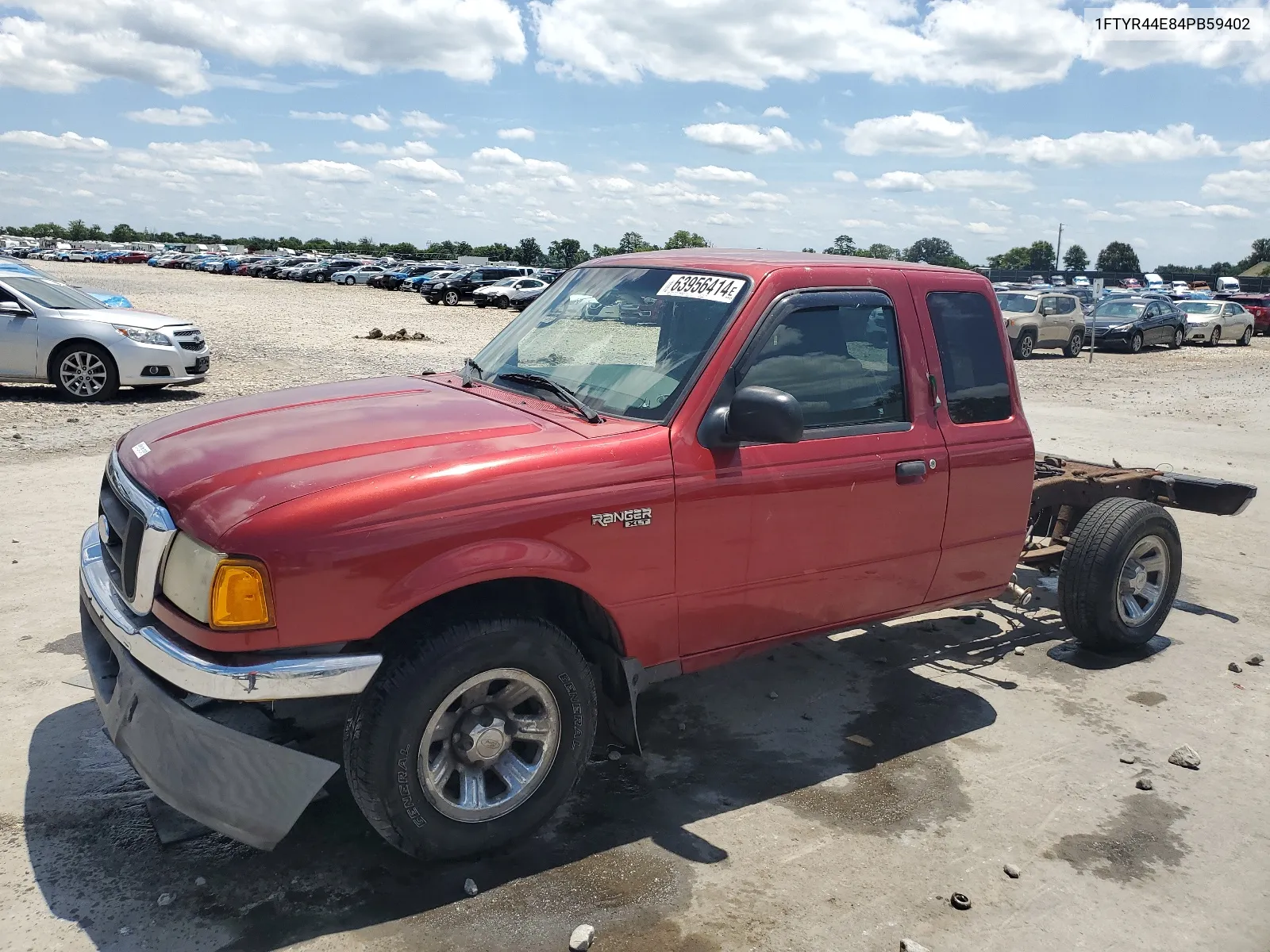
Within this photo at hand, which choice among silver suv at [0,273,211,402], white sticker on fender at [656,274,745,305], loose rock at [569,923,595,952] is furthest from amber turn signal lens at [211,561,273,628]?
silver suv at [0,273,211,402]

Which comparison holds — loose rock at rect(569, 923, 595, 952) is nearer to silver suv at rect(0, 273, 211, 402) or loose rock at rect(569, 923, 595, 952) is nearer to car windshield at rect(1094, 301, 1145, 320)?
silver suv at rect(0, 273, 211, 402)

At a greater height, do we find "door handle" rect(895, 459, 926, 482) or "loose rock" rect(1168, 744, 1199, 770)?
"door handle" rect(895, 459, 926, 482)

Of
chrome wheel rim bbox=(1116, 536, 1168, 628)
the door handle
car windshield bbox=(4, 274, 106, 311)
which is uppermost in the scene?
car windshield bbox=(4, 274, 106, 311)

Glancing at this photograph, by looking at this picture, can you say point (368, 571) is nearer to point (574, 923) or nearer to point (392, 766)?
point (392, 766)

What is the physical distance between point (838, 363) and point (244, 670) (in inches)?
Result: 101

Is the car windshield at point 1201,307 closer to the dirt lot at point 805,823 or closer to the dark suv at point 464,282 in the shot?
the dark suv at point 464,282

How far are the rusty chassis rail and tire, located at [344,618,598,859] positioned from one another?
11.0 feet

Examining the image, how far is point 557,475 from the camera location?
3.43m

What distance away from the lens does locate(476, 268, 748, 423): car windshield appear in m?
3.95

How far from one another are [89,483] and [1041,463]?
7507 mm

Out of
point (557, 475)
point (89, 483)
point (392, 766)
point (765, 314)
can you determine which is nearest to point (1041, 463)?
point (765, 314)

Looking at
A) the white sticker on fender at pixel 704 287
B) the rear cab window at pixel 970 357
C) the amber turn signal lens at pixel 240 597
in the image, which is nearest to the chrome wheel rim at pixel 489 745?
the amber turn signal lens at pixel 240 597

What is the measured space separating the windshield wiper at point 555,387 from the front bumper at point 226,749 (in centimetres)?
122

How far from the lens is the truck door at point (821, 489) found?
12.6 ft
